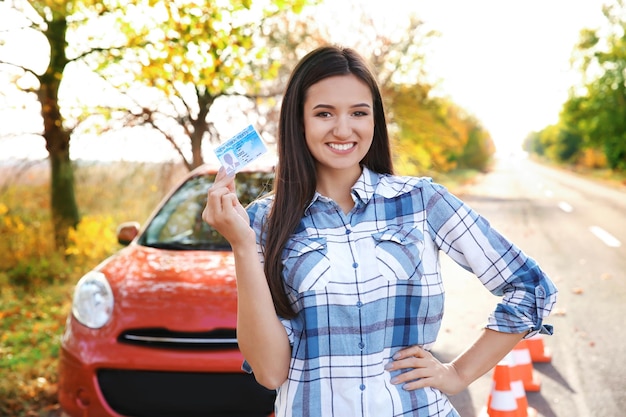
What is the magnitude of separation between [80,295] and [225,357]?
1.03 m

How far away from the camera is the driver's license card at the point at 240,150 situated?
175 centimetres

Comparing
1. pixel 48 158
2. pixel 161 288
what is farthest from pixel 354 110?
pixel 48 158

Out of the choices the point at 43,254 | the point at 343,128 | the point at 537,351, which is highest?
the point at 343,128

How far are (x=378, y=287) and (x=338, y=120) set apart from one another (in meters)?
0.51

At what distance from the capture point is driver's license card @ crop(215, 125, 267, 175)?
5.75 ft

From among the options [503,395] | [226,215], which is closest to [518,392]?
[503,395]

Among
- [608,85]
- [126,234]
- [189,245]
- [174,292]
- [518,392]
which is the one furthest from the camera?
[608,85]

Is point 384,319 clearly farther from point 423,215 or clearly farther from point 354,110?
point 354,110

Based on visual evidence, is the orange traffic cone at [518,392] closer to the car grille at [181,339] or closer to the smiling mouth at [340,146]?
the car grille at [181,339]

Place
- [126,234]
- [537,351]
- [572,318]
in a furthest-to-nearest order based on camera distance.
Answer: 1. [572,318]
2. [537,351]
3. [126,234]

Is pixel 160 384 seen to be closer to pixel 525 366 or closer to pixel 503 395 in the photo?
pixel 503 395

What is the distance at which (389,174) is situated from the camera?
2070 mm

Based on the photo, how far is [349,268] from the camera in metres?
1.76

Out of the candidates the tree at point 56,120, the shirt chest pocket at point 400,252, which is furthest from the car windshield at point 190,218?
the tree at point 56,120
